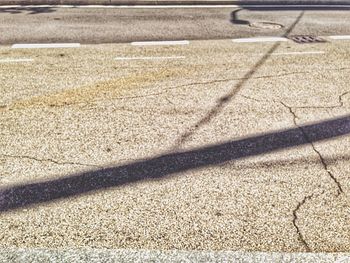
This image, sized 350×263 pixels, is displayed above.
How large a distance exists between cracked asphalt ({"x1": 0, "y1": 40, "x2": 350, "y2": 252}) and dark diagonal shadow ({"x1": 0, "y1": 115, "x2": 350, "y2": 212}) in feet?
0.06

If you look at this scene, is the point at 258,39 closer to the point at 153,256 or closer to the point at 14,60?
the point at 14,60

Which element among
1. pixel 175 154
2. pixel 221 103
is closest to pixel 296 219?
pixel 175 154

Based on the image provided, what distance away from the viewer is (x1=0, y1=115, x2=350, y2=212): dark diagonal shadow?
4.68m

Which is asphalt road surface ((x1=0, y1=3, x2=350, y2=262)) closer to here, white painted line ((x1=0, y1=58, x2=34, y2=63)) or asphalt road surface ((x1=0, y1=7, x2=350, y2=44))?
white painted line ((x1=0, y1=58, x2=34, y2=63))

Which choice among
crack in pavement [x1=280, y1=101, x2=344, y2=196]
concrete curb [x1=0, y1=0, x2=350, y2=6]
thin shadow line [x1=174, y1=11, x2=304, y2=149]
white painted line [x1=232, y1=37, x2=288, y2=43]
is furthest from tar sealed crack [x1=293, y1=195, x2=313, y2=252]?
concrete curb [x1=0, y1=0, x2=350, y2=6]

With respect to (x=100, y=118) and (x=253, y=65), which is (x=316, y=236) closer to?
(x=100, y=118)

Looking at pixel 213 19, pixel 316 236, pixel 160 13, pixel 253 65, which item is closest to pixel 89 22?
pixel 160 13

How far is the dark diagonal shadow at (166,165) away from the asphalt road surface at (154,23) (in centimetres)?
526

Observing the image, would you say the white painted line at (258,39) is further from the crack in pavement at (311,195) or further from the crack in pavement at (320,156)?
the crack in pavement at (311,195)

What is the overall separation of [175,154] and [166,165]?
0.98 feet

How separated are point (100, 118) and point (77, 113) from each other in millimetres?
373

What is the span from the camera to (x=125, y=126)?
6.20 metres

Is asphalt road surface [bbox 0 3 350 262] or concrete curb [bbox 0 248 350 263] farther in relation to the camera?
asphalt road surface [bbox 0 3 350 262]

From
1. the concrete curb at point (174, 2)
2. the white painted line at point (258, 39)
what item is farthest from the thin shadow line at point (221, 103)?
the concrete curb at point (174, 2)
